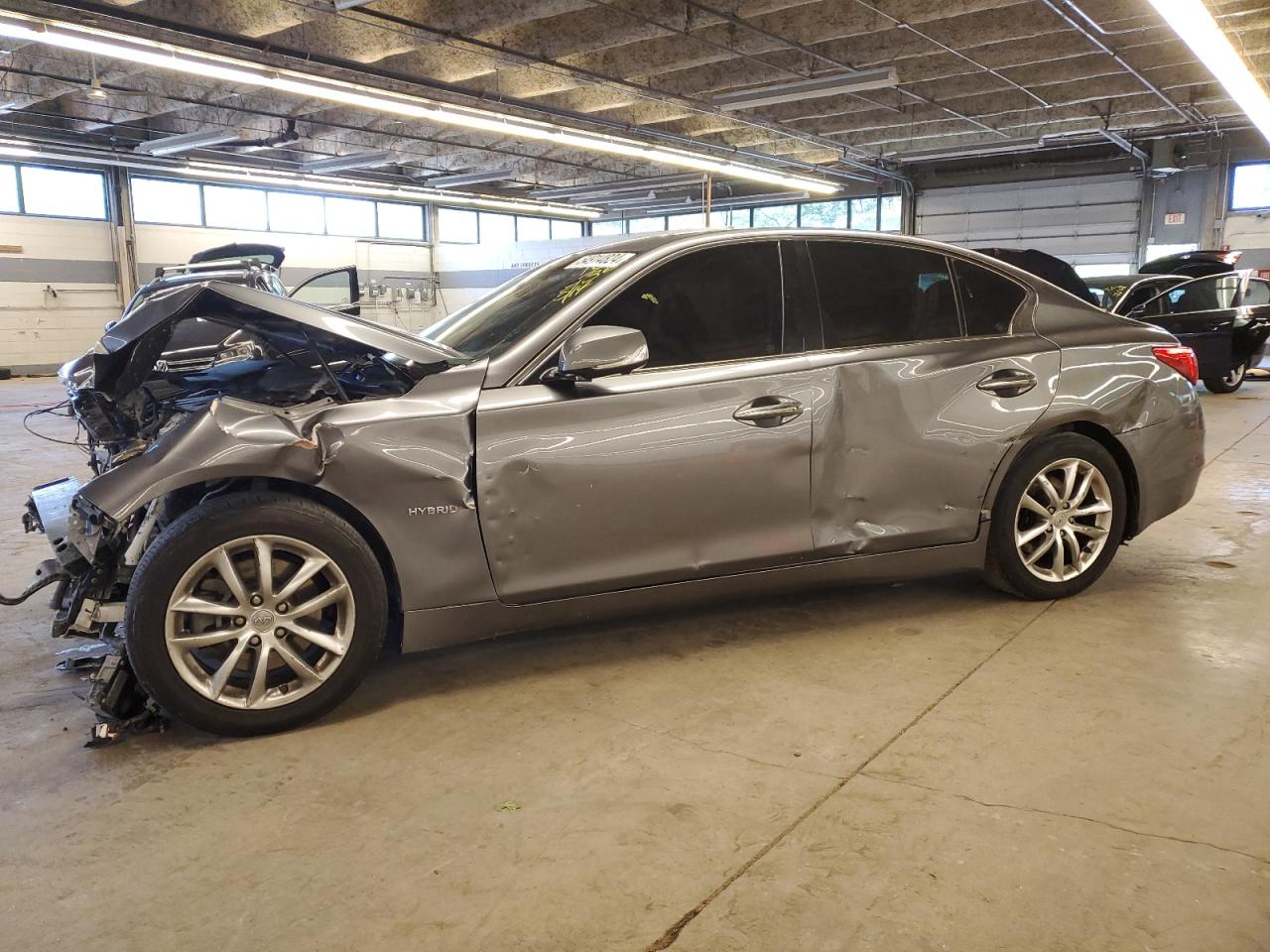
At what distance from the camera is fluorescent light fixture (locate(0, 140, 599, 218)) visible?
16797 mm

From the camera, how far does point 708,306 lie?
322cm

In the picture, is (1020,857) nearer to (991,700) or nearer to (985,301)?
(991,700)

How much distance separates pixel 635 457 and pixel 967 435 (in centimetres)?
131

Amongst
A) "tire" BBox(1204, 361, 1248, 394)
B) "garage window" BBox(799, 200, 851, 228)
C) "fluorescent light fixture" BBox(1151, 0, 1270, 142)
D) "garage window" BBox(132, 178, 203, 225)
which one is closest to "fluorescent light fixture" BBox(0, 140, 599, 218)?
"garage window" BBox(132, 178, 203, 225)

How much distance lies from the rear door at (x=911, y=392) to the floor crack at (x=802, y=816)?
55 cm

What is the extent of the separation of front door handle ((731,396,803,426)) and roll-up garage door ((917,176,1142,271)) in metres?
18.5

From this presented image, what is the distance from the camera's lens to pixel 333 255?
23.5 m

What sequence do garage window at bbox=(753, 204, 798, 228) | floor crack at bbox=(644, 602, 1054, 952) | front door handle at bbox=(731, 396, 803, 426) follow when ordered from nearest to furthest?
floor crack at bbox=(644, 602, 1054, 952)
front door handle at bbox=(731, 396, 803, 426)
garage window at bbox=(753, 204, 798, 228)

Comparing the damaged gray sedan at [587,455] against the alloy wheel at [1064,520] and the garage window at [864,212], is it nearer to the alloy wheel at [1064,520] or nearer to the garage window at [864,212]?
the alloy wheel at [1064,520]

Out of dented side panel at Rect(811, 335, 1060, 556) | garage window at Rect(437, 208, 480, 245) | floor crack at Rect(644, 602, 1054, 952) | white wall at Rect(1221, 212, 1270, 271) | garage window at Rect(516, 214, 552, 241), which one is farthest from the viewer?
garage window at Rect(516, 214, 552, 241)

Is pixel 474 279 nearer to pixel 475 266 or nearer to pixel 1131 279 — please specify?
pixel 475 266

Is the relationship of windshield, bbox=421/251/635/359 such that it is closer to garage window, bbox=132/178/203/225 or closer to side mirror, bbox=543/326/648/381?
side mirror, bbox=543/326/648/381

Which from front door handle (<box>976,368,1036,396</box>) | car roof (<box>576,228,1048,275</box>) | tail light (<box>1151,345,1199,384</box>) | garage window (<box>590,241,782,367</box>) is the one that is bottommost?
front door handle (<box>976,368,1036,396</box>)

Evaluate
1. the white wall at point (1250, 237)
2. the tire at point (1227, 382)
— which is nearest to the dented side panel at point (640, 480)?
the tire at point (1227, 382)
